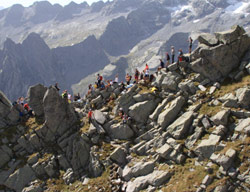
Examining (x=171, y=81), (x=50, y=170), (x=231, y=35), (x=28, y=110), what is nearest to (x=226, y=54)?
(x=231, y=35)

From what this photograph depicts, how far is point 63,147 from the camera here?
4131 cm

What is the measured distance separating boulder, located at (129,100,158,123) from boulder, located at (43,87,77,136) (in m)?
12.5

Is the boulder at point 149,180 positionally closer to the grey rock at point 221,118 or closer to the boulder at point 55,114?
the grey rock at point 221,118

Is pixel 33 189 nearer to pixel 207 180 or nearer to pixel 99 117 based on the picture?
pixel 99 117

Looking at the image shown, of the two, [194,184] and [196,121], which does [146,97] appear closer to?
[196,121]

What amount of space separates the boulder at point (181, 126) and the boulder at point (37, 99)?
26896 millimetres

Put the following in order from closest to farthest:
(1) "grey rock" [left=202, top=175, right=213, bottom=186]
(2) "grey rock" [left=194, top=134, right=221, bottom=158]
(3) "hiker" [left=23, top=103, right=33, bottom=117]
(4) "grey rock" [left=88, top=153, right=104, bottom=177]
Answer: (1) "grey rock" [left=202, top=175, right=213, bottom=186] → (2) "grey rock" [left=194, top=134, right=221, bottom=158] → (4) "grey rock" [left=88, top=153, right=104, bottom=177] → (3) "hiker" [left=23, top=103, right=33, bottom=117]

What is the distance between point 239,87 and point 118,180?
21383 millimetres

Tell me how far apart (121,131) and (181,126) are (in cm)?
1066

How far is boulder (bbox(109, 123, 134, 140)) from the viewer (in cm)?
3838

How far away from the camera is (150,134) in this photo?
35.8 metres

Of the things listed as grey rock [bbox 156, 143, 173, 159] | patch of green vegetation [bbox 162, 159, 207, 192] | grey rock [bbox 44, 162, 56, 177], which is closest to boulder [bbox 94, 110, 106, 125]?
grey rock [bbox 44, 162, 56, 177]

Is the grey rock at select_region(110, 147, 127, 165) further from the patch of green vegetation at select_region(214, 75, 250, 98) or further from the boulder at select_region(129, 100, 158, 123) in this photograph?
the patch of green vegetation at select_region(214, 75, 250, 98)

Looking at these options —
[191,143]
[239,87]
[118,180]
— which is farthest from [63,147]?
[239,87]
